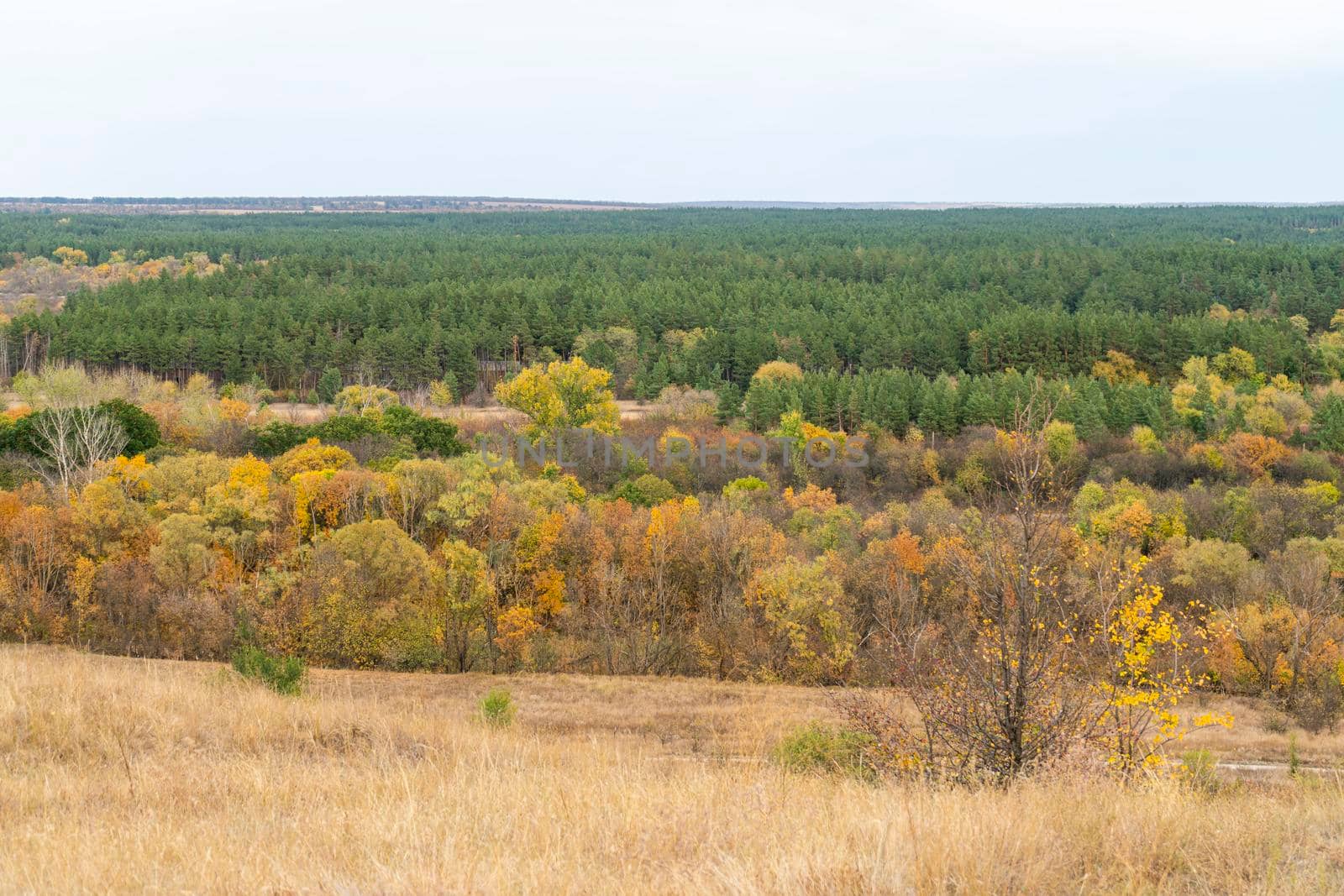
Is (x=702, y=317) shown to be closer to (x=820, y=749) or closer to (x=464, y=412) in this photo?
(x=464, y=412)

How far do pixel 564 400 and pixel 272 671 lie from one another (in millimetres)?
63121

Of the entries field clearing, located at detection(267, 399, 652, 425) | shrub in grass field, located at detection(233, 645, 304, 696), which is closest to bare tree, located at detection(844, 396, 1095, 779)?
shrub in grass field, located at detection(233, 645, 304, 696)

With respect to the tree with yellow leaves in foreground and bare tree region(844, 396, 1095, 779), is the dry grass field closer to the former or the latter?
bare tree region(844, 396, 1095, 779)

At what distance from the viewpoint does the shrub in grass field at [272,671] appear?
19.5m

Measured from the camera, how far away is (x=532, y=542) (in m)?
48.0

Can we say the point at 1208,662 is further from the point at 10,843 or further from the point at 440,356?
the point at 440,356

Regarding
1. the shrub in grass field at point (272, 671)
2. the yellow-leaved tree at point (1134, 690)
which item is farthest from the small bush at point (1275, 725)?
the shrub in grass field at point (272, 671)

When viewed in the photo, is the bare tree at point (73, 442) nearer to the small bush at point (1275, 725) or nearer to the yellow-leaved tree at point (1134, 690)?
the small bush at point (1275, 725)

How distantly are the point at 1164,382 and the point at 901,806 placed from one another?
334 ft

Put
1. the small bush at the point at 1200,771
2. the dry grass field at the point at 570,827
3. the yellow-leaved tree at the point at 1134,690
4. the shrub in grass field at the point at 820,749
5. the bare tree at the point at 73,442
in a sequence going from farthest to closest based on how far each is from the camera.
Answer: the bare tree at the point at 73,442
the shrub in grass field at the point at 820,749
the small bush at the point at 1200,771
the yellow-leaved tree at the point at 1134,690
the dry grass field at the point at 570,827

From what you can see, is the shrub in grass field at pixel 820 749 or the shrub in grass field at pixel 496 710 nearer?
the shrub in grass field at pixel 820 749

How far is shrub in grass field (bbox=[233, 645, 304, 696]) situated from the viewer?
19516 millimetres

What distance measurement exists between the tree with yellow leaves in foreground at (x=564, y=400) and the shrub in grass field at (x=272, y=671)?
6021cm

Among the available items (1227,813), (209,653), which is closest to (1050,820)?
(1227,813)
